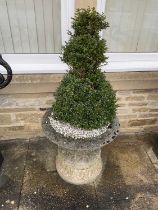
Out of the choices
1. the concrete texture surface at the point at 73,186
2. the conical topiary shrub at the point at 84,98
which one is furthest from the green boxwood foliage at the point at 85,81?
the concrete texture surface at the point at 73,186

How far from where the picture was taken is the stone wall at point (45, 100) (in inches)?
123

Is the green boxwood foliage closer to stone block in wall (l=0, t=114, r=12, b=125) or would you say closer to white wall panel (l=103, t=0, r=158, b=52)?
white wall panel (l=103, t=0, r=158, b=52)

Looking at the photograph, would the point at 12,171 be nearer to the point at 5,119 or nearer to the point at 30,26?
the point at 5,119

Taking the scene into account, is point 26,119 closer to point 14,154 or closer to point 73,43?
point 14,154

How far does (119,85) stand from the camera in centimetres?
327

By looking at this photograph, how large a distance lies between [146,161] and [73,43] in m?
1.96

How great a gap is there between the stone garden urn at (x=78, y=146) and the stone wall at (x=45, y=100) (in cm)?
48

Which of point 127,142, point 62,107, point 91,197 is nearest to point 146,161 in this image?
point 127,142

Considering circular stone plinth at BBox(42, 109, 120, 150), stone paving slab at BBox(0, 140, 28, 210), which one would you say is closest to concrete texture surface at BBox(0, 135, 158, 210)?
stone paving slab at BBox(0, 140, 28, 210)

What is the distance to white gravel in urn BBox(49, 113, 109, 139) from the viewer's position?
8.07ft

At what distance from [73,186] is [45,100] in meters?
1.15

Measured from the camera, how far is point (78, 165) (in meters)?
2.80

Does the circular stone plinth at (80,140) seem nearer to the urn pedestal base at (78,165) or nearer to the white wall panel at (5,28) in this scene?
the urn pedestal base at (78,165)

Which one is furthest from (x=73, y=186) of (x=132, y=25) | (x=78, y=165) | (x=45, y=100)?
(x=132, y=25)
